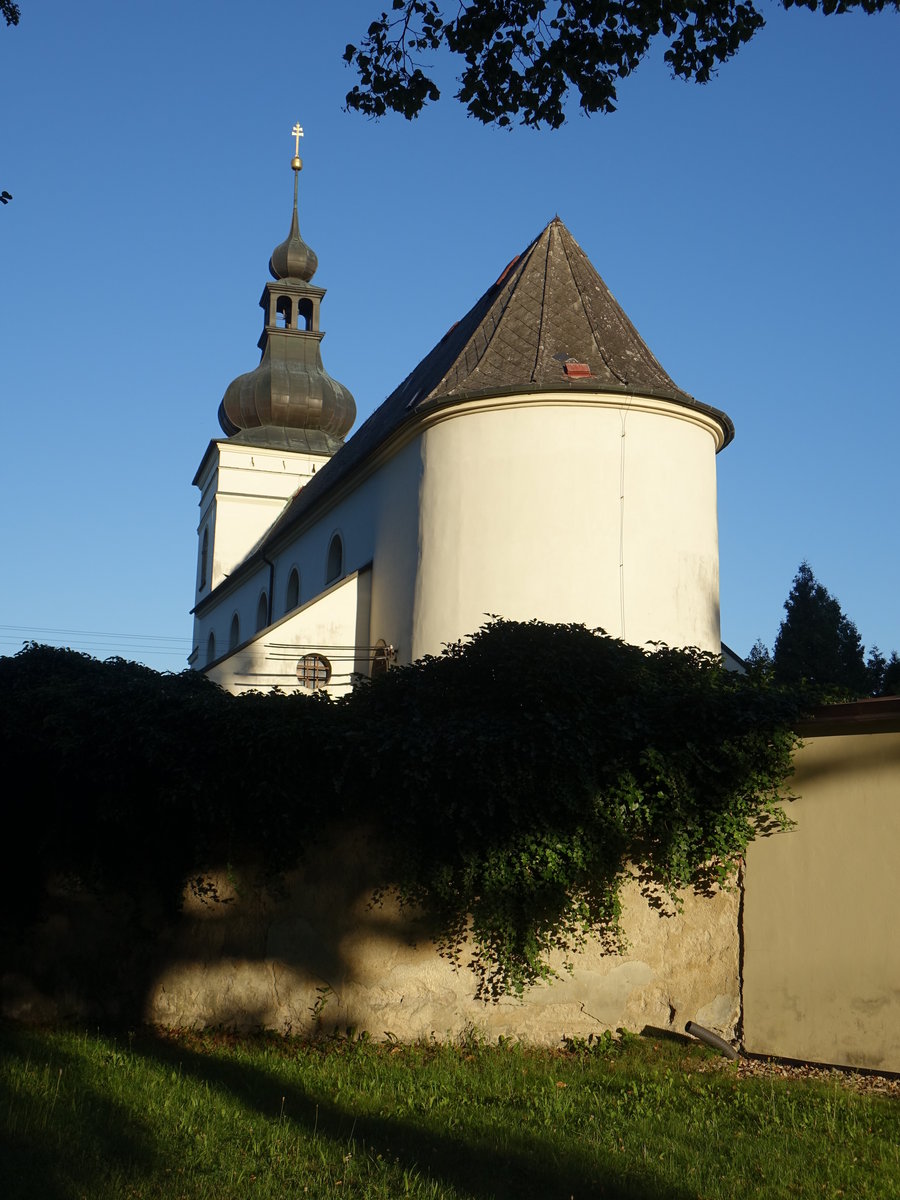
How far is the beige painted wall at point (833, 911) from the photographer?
25.8 feet

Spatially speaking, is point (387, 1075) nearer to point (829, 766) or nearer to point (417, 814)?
point (417, 814)

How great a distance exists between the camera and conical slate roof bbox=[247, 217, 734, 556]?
63.2ft

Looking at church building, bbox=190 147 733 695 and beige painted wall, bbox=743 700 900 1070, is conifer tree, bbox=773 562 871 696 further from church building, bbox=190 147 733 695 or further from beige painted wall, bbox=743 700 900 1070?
beige painted wall, bbox=743 700 900 1070

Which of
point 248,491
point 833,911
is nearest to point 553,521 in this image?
point 833,911

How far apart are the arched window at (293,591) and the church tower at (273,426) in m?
8.21

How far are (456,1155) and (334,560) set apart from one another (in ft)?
65.6

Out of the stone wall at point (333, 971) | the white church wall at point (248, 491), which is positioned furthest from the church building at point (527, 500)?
the white church wall at point (248, 491)

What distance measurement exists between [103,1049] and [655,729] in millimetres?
4126

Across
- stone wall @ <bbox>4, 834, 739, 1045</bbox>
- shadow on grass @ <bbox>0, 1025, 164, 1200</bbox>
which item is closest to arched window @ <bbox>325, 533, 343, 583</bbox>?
stone wall @ <bbox>4, 834, 739, 1045</bbox>

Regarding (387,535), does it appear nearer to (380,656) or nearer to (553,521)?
(380,656)

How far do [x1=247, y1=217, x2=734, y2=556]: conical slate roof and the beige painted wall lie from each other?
11.4 m

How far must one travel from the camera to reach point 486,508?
Result: 18844 millimetres

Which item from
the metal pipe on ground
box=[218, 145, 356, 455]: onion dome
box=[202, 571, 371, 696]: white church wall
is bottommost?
the metal pipe on ground

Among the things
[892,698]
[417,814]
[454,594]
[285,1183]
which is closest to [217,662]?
[454,594]
